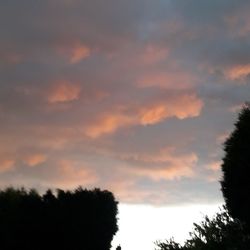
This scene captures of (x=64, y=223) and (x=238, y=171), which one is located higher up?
(x=64, y=223)

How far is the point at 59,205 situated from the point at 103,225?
4810 mm

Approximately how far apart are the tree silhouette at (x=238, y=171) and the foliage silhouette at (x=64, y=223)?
1798 centimetres

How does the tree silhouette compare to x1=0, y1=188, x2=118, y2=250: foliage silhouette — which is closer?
the tree silhouette

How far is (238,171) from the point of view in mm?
33875

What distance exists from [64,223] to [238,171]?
2150 centimetres

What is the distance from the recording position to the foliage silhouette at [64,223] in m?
50.0

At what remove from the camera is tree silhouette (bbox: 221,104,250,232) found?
1323 inches

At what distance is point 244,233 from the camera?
4378cm

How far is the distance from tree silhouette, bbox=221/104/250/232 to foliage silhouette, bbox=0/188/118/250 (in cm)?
1798

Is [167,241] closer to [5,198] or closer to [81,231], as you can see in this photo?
[81,231]

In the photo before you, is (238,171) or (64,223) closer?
(238,171)

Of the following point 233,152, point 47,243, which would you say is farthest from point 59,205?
point 233,152

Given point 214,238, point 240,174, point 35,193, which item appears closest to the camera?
point 240,174

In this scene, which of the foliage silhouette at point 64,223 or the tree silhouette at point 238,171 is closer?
the tree silhouette at point 238,171
